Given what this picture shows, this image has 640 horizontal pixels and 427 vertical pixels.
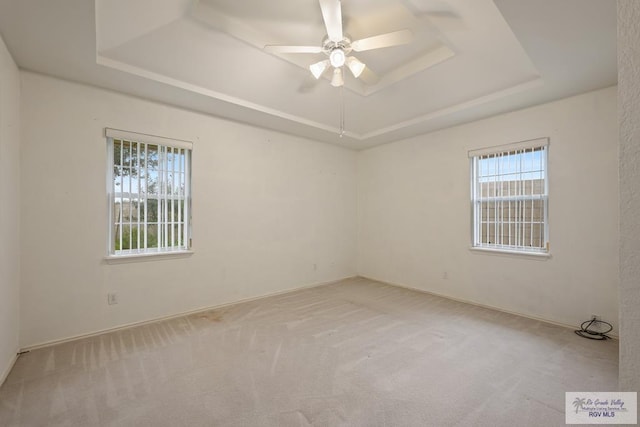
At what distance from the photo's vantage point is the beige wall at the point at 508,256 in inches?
124

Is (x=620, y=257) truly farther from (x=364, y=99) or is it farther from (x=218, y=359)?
(x=364, y=99)

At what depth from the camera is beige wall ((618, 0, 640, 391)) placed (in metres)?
0.60

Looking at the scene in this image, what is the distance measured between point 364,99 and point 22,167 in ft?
12.7

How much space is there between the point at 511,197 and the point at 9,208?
5488mm

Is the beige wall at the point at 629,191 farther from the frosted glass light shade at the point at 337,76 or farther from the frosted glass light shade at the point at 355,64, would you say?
the frosted glass light shade at the point at 337,76

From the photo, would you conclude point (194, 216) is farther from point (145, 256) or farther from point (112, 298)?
point (112, 298)

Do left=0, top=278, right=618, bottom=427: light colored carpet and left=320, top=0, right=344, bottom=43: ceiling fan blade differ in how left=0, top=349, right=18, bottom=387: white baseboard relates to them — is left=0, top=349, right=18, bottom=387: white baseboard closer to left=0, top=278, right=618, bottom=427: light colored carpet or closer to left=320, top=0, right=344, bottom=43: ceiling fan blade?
left=0, top=278, right=618, bottom=427: light colored carpet

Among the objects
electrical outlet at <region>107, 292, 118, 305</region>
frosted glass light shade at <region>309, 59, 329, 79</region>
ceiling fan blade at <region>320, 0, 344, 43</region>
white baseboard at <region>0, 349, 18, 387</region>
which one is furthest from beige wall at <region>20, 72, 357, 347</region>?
ceiling fan blade at <region>320, 0, 344, 43</region>

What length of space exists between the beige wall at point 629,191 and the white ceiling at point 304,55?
1.84m

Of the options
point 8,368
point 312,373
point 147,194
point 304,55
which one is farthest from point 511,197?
point 8,368

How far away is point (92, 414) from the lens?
1.89 metres

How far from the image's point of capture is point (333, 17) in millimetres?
2178

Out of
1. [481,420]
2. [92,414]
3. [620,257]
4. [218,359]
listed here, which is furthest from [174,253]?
[620,257]

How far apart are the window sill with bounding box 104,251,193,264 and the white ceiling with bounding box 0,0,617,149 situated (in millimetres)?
1893
